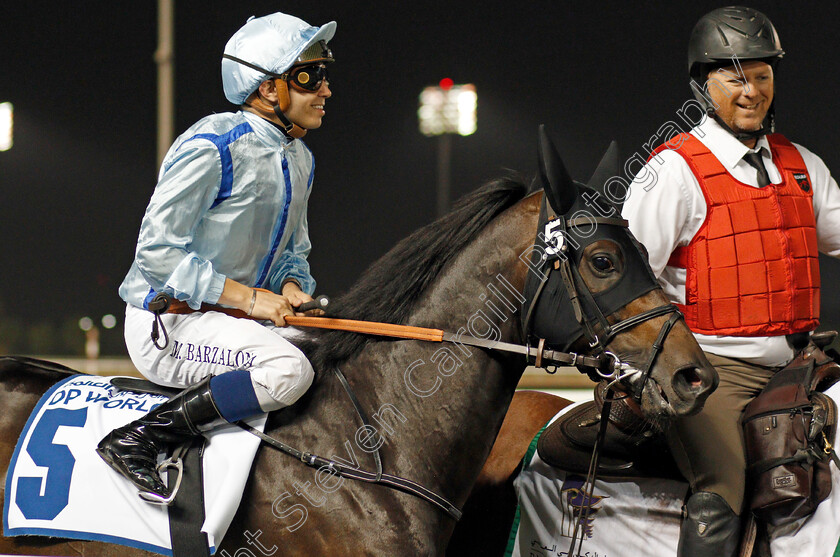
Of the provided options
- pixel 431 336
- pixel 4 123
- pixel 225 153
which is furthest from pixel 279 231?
pixel 4 123

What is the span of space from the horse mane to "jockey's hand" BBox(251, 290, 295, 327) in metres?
0.16

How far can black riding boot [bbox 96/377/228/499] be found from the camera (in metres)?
2.08

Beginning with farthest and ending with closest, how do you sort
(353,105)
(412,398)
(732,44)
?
(353,105)
(732,44)
(412,398)

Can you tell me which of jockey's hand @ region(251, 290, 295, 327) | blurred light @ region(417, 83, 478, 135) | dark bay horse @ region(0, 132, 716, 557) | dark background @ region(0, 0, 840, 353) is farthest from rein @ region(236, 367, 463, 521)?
blurred light @ region(417, 83, 478, 135)

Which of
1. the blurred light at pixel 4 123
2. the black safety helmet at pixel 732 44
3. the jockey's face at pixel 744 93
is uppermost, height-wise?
the black safety helmet at pixel 732 44

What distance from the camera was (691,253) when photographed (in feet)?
8.20

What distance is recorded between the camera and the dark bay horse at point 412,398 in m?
2.07

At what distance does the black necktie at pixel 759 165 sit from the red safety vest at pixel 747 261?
0.03 m

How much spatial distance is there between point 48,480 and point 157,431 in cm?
37

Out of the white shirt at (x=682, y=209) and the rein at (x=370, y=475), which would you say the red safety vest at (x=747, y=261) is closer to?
the white shirt at (x=682, y=209)

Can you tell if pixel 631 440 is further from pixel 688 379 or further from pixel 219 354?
pixel 219 354

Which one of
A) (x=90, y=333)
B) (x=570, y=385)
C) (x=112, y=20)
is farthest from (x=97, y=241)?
(x=570, y=385)

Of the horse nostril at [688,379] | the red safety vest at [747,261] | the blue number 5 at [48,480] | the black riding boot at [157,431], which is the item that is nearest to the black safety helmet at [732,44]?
the red safety vest at [747,261]

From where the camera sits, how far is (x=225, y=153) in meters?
2.28
